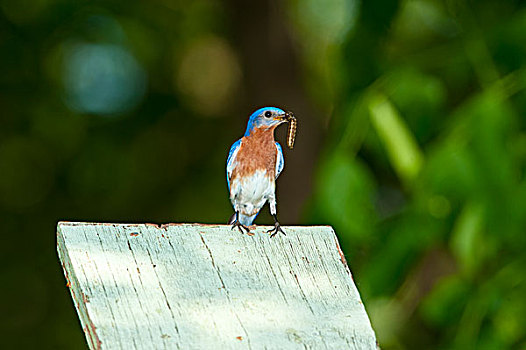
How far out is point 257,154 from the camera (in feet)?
8.88

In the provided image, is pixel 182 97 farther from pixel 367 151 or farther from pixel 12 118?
pixel 367 151

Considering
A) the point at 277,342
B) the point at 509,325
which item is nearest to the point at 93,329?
the point at 277,342

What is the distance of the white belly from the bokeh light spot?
5591 millimetres

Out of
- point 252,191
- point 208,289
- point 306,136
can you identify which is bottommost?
point 208,289

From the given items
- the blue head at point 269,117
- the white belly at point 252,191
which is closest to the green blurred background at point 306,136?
the white belly at point 252,191

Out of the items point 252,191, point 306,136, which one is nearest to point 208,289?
point 252,191

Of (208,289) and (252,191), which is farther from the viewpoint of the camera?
(252,191)

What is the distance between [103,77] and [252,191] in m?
6.07

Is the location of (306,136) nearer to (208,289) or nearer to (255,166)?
(255,166)

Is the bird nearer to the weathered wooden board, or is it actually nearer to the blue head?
the blue head

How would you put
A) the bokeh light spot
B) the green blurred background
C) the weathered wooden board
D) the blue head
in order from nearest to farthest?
the weathered wooden board
the blue head
the green blurred background
the bokeh light spot

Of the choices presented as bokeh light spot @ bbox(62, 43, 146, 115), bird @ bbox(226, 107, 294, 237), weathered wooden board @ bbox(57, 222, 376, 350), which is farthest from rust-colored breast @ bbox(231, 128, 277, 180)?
bokeh light spot @ bbox(62, 43, 146, 115)

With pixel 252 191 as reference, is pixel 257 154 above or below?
above

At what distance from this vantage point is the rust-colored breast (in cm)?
269
